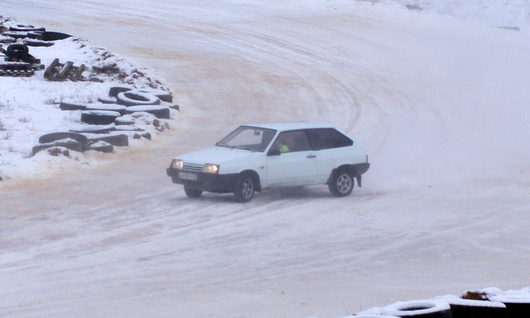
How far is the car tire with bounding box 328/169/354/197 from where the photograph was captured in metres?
16.7

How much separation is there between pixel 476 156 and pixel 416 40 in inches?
686

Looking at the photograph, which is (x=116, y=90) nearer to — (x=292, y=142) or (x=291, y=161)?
(x=292, y=142)

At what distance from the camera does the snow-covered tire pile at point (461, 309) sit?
509 centimetres

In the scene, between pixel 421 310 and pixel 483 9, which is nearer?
pixel 421 310

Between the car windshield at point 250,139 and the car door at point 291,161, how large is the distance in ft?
0.58

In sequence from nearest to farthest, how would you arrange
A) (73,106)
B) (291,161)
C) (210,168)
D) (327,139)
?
(210,168) < (291,161) < (327,139) < (73,106)

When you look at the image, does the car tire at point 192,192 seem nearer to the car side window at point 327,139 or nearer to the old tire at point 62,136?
the car side window at point 327,139

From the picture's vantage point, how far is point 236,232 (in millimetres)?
13320

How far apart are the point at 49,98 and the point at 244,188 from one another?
1121 cm

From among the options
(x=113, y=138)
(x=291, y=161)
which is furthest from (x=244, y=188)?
(x=113, y=138)

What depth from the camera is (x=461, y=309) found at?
519cm


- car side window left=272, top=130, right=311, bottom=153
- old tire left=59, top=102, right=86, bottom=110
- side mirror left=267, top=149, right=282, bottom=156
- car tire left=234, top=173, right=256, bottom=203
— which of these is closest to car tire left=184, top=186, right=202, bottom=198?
car tire left=234, top=173, right=256, bottom=203

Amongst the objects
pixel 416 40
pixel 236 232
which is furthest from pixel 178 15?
pixel 236 232

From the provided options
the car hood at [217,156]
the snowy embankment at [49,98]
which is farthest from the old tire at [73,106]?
the car hood at [217,156]
